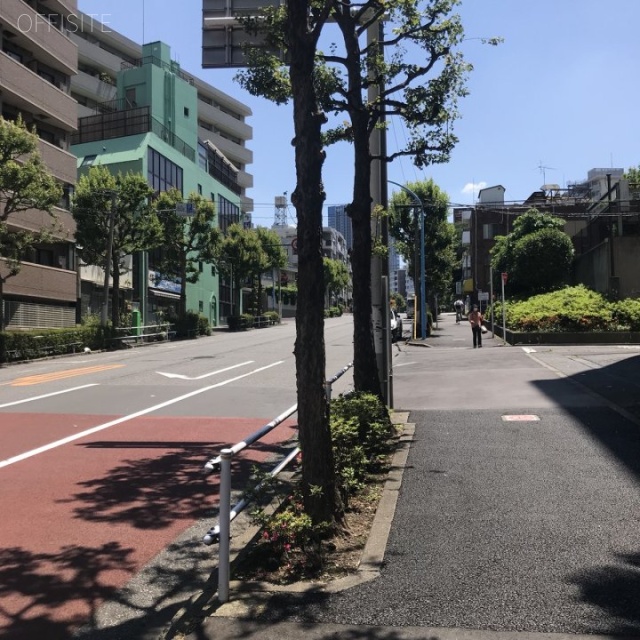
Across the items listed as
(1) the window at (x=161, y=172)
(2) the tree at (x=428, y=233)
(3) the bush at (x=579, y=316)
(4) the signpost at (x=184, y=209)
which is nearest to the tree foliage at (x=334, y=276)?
(1) the window at (x=161, y=172)

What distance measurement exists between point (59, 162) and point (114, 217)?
5.33 meters

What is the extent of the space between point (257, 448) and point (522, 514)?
433cm

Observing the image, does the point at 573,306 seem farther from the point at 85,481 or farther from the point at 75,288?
the point at 75,288

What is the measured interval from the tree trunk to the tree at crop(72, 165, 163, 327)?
3034 cm

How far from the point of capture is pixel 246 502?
4398 mm

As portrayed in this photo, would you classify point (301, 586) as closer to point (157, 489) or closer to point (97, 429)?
point (157, 489)

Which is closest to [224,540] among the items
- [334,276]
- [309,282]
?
[309,282]

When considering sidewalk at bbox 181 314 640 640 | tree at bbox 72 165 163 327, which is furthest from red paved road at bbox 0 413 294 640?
tree at bbox 72 165 163 327

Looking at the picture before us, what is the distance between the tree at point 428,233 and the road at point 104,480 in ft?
90.4

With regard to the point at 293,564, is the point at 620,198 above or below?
above

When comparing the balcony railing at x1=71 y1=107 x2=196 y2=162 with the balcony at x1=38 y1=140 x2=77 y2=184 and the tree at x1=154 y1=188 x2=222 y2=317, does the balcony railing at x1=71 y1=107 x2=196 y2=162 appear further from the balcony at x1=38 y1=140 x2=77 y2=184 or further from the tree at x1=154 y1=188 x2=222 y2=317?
the balcony at x1=38 y1=140 x2=77 y2=184

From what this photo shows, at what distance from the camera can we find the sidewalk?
3520mm

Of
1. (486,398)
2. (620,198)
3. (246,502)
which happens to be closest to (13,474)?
(246,502)

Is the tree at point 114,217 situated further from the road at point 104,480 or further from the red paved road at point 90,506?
the red paved road at point 90,506
